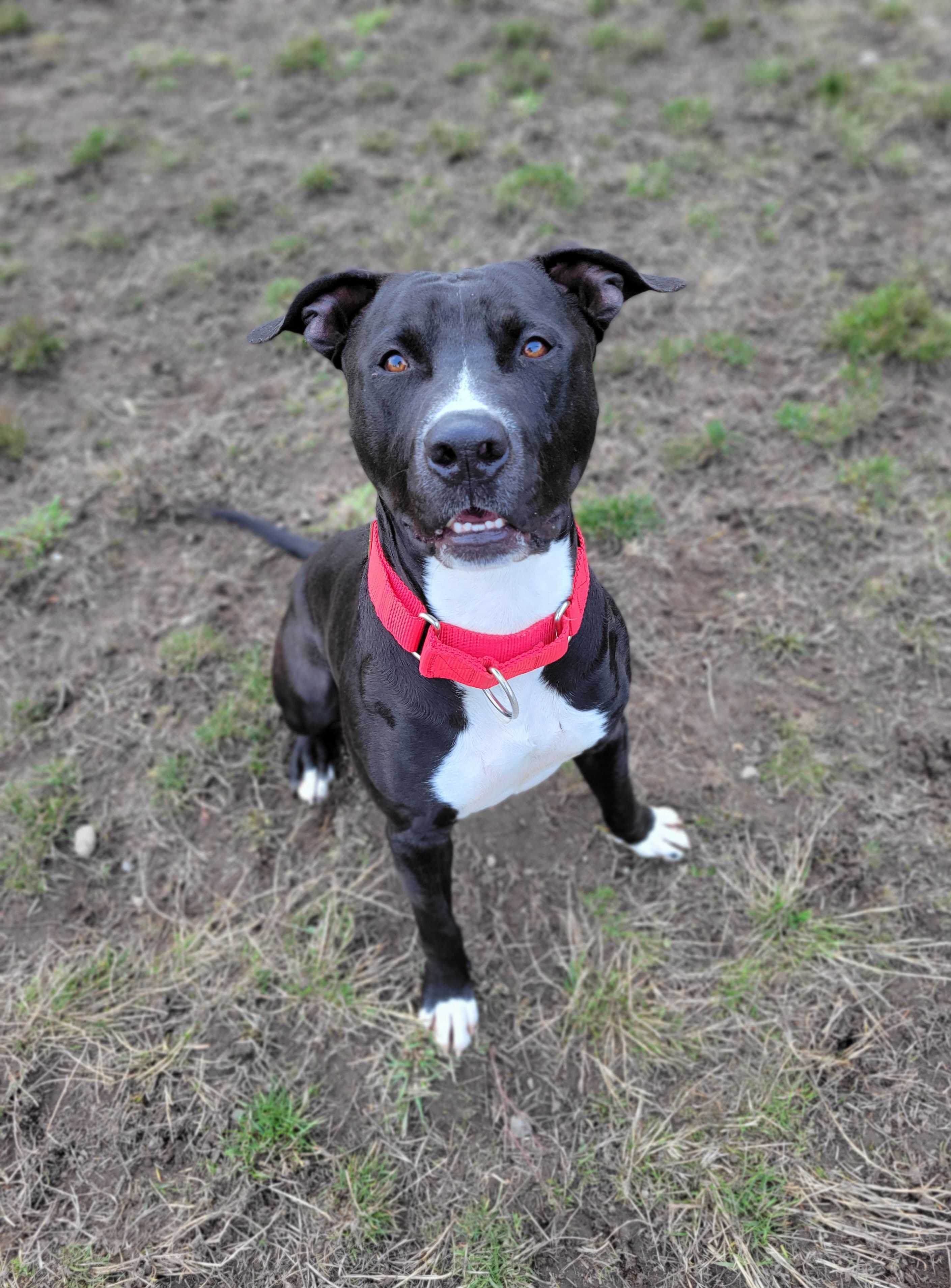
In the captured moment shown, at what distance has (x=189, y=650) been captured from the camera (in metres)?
3.77

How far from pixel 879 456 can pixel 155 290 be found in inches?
175

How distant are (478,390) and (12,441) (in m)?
3.83

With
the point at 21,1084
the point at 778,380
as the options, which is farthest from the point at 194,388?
the point at 21,1084

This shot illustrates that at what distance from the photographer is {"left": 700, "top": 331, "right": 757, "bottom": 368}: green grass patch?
4.55m

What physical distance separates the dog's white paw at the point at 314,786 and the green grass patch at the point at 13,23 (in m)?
8.44

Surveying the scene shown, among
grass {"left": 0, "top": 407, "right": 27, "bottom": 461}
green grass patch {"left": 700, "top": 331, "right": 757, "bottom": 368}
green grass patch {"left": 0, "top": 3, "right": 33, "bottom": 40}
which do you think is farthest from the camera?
green grass patch {"left": 0, "top": 3, "right": 33, "bottom": 40}

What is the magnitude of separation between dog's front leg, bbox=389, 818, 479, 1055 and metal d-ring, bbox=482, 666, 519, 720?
15.3 inches

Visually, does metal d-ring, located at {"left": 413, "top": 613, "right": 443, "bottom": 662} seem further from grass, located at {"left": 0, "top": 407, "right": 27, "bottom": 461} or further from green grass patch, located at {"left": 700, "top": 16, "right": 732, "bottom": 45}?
green grass patch, located at {"left": 700, "top": 16, "right": 732, "bottom": 45}

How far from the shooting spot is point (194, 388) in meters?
4.98

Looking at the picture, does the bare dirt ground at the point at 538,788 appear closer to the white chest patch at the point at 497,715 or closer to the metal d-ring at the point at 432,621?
the white chest patch at the point at 497,715

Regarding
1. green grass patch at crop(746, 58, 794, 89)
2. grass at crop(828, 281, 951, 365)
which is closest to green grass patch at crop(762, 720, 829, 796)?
grass at crop(828, 281, 951, 365)

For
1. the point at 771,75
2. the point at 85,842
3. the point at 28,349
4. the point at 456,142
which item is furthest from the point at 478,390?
the point at 771,75

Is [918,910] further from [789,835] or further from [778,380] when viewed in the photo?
[778,380]

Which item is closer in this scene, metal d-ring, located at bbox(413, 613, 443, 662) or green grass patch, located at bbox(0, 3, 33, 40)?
metal d-ring, located at bbox(413, 613, 443, 662)
